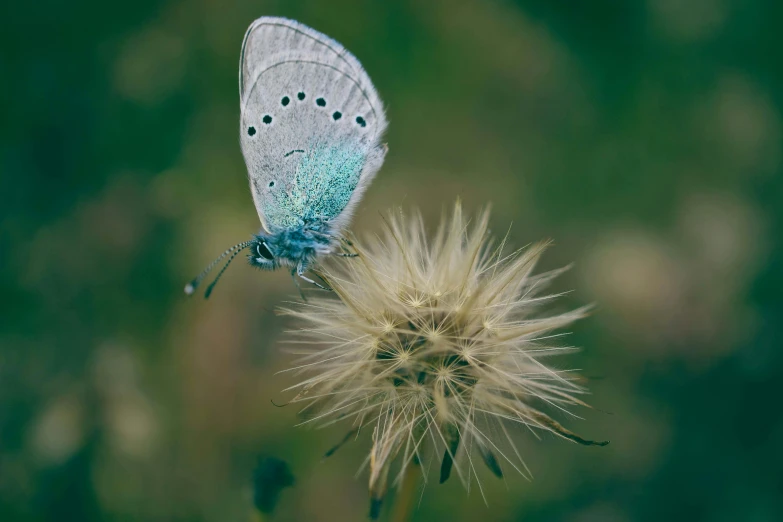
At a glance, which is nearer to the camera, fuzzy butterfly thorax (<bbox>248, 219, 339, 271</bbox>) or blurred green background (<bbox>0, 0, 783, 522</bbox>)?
fuzzy butterfly thorax (<bbox>248, 219, 339, 271</bbox>)

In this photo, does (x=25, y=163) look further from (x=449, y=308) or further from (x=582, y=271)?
(x=582, y=271)

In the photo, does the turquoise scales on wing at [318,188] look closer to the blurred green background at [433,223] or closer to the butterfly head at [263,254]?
the butterfly head at [263,254]

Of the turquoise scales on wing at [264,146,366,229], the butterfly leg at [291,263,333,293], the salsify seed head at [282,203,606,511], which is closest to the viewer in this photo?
the salsify seed head at [282,203,606,511]

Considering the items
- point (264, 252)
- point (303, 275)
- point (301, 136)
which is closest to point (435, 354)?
point (303, 275)

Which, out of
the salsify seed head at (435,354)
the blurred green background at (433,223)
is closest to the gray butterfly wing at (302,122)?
the salsify seed head at (435,354)

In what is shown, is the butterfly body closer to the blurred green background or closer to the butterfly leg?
the butterfly leg

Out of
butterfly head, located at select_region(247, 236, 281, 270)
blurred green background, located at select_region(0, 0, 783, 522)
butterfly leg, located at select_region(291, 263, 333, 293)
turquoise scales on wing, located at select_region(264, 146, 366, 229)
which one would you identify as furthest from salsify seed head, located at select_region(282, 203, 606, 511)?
blurred green background, located at select_region(0, 0, 783, 522)
